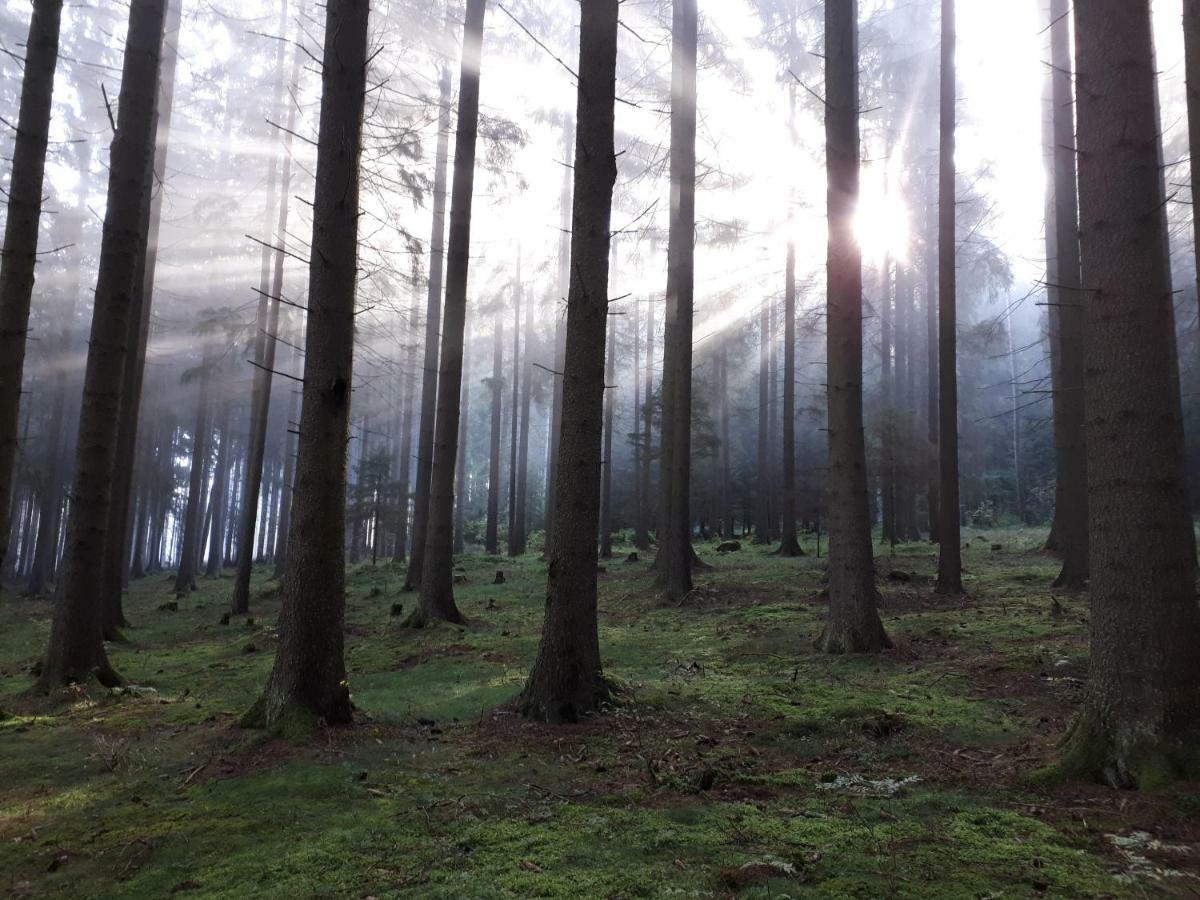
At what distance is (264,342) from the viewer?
1716cm

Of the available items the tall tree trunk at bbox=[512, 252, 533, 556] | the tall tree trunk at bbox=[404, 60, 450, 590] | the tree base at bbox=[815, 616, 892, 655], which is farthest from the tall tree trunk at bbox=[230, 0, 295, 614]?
the tree base at bbox=[815, 616, 892, 655]

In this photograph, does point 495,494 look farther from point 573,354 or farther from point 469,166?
point 573,354

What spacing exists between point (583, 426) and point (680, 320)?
26.0 feet

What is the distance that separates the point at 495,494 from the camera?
30.2 metres

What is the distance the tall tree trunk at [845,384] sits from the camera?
25.9ft

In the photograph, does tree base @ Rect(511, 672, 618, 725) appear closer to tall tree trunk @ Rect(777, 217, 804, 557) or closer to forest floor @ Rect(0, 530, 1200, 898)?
forest floor @ Rect(0, 530, 1200, 898)

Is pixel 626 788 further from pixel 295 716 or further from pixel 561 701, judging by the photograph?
pixel 295 716

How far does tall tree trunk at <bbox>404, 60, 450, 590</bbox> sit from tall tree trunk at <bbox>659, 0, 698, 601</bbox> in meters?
4.77

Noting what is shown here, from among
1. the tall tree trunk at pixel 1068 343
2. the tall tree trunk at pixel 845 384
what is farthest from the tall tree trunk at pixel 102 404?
the tall tree trunk at pixel 1068 343

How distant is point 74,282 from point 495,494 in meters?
18.6

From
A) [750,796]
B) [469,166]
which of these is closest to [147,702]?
[750,796]

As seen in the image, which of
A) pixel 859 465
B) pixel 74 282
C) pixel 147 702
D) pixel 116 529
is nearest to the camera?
pixel 147 702

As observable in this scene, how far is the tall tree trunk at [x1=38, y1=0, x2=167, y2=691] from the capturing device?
733 centimetres

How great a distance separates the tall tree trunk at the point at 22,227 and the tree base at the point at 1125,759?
304 inches
